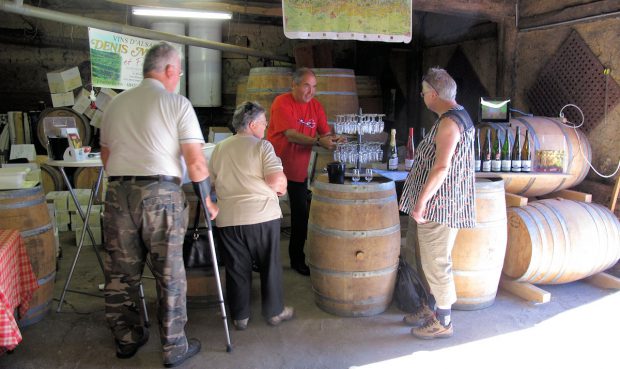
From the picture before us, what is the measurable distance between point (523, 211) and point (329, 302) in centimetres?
174

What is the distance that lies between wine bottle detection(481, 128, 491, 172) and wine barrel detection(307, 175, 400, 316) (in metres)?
1.07

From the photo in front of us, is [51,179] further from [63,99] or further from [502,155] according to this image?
[502,155]

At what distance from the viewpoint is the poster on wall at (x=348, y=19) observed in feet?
14.5

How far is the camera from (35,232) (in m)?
3.38

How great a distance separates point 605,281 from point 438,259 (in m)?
1.95

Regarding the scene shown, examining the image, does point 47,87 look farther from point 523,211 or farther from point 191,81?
point 523,211

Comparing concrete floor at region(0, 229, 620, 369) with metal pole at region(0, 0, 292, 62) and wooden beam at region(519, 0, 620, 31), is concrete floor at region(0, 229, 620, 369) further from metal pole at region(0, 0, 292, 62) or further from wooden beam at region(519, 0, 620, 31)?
metal pole at region(0, 0, 292, 62)

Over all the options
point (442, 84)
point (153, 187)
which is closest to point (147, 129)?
point (153, 187)

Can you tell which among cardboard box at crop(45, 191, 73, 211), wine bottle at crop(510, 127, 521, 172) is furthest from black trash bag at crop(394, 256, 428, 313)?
cardboard box at crop(45, 191, 73, 211)

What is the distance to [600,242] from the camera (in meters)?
4.08

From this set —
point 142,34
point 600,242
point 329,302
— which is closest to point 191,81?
point 142,34

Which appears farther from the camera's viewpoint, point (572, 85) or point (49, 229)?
point (572, 85)

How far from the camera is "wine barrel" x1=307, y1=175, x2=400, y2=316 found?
342 cm

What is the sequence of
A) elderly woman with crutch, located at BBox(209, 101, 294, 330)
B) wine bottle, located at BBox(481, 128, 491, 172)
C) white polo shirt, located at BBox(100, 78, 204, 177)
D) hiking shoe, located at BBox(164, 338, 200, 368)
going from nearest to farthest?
white polo shirt, located at BBox(100, 78, 204, 177) < hiking shoe, located at BBox(164, 338, 200, 368) < elderly woman with crutch, located at BBox(209, 101, 294, 330) < wine bottle, located at BBox(481, 128, 491, 172)
